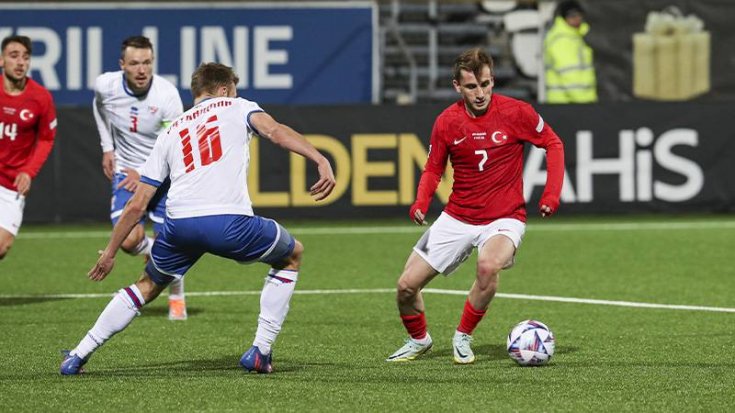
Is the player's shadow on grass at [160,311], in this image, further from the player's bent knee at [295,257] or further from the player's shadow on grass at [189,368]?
the player's bent knee at [295,257]

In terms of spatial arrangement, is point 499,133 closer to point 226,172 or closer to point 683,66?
point 226,172

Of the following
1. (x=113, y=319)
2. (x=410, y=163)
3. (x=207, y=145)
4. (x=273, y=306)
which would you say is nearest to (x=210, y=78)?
(x=207, y=145)

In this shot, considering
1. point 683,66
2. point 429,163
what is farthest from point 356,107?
point 429,163

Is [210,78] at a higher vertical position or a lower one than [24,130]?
higher

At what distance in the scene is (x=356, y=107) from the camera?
2012cm

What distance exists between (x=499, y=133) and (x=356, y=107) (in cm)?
1069

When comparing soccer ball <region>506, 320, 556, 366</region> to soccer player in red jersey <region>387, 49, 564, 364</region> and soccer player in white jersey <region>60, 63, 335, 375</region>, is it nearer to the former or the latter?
soccer player in red jersey <region>387, 49, 564, 364</region>

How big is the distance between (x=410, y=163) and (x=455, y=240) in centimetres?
1064

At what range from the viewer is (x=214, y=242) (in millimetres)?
8492

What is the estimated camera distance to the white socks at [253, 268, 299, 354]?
28.9 feet

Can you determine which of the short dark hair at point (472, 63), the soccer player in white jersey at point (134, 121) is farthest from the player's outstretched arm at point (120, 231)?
the soccer player in white jersey at point (134, 121)

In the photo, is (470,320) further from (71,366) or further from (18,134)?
(18,134)

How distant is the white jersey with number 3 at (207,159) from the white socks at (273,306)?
556 mm

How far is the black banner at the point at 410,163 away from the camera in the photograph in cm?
2006
